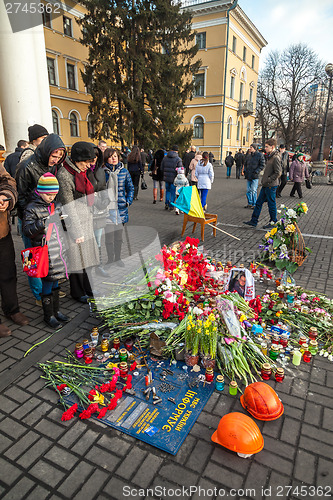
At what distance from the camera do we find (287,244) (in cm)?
545

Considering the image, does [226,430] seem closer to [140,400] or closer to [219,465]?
[219,465]

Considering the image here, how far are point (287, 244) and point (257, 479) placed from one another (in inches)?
159

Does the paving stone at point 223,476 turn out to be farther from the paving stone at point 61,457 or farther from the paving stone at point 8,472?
the paving stone at point 8,472

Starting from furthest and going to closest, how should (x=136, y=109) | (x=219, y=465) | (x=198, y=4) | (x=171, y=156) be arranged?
(x=198, y=4)
(x=136, y=109)
(x=171, y=156)
(x=219, y=465)

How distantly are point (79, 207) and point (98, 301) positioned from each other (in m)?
1.14

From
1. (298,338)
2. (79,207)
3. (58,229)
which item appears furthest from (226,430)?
(79,207)

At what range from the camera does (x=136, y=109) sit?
811 inches

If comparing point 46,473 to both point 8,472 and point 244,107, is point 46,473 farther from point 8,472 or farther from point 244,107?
point 244,107

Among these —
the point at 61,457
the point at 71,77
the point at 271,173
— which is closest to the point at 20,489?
the point at 61,457

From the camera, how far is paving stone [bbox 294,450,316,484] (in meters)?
2.01

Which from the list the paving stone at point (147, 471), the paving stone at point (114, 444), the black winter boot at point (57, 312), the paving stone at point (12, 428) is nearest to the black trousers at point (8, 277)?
the black winter boot at point (57, 312)

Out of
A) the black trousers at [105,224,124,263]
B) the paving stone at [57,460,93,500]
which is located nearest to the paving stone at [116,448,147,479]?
the paving stone at [57,460,93,500]

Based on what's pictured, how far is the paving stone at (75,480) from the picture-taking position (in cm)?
194

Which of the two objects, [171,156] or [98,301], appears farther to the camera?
[171,156]
